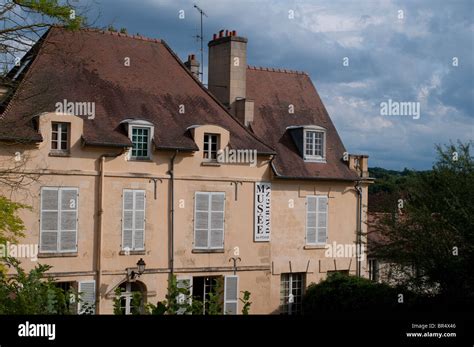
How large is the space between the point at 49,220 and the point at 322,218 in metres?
9.60

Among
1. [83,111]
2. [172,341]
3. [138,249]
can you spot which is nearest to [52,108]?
[83,111]

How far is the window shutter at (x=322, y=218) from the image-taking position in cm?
2588

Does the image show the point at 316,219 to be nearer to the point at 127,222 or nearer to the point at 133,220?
the point at 133,220

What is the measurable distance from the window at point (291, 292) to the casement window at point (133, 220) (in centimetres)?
550

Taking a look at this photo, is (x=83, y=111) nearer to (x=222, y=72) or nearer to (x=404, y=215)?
(x=222, y=72)

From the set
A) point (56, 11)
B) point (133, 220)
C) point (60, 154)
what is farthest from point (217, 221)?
point (56, 11)

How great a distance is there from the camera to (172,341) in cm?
717

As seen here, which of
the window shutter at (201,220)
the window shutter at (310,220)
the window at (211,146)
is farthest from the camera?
the window shutter at (310,220)

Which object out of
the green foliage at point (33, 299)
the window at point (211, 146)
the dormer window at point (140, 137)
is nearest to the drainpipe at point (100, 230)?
the dormer window at point (140, 137)

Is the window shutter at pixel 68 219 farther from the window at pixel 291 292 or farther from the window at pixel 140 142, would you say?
the window at pixel 291 292

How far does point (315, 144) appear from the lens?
2647 cm

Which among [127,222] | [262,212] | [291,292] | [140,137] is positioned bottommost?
[291,292]

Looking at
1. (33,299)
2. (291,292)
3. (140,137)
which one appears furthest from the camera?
(291,292)

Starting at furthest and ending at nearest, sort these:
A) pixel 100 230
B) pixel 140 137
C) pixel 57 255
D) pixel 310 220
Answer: pixel 310 220 → pixel 140 137 → pixel 100 230 → pixel 57 255
